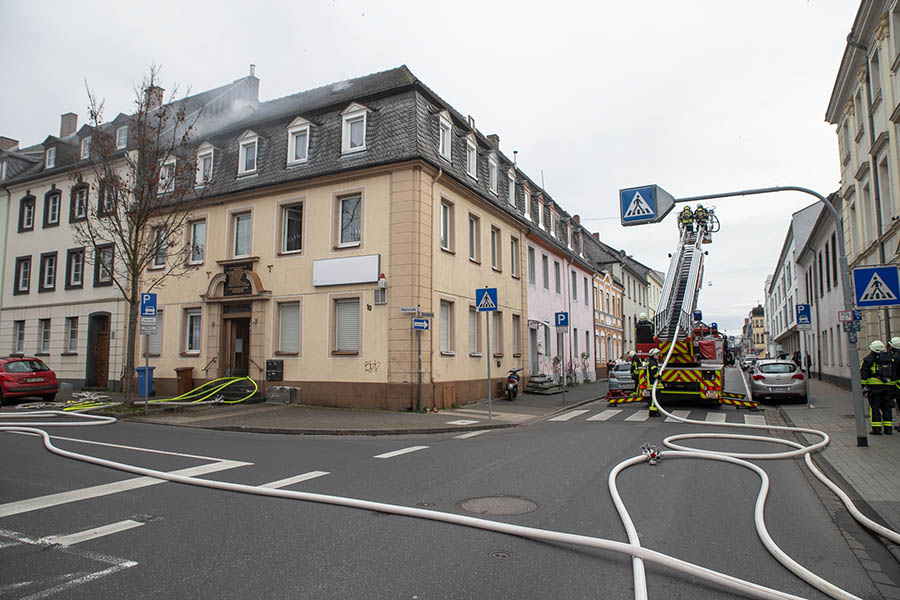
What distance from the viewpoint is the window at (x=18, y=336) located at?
1082 inches

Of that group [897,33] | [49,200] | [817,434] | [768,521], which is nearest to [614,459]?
[768,521]

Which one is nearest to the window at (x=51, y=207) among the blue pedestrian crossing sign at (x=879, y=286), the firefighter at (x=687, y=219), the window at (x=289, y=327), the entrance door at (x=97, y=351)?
the entrance door at (x=97, y=351)

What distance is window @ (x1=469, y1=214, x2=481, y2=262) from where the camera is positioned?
68.7 ft

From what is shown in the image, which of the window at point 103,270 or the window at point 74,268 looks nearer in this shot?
the window at point 103,270

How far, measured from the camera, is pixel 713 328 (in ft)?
67.3

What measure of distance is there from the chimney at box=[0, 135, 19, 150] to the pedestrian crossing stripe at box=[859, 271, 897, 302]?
147ft

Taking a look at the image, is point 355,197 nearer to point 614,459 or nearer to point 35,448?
point 35,448

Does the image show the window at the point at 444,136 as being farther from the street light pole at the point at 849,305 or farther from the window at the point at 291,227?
the street light pole at the point at 849,305

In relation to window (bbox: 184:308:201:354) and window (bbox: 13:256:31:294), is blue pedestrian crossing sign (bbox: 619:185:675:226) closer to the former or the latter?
window (bbox: 184:308:201:354)

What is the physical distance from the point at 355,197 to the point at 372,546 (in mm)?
14733

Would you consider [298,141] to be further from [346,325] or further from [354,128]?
[346,325]

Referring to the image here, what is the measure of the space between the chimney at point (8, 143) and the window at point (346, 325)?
32.1 metres

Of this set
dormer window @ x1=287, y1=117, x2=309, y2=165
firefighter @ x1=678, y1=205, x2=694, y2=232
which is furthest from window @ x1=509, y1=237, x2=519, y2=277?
dormer window @ x1=287, y1=117, x2=309, y2=165

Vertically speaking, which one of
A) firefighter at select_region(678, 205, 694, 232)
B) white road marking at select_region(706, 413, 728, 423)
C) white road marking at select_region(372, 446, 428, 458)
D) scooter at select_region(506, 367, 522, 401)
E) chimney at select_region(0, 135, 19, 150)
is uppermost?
chimney at select_region(0, 135, 19, 150)
